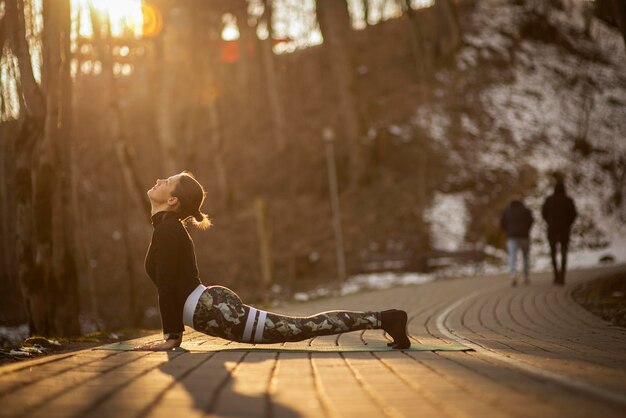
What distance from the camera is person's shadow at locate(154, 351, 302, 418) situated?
4.37 meters

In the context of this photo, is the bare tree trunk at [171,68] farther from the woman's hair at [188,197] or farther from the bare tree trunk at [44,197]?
the woman's hair at [188,197]

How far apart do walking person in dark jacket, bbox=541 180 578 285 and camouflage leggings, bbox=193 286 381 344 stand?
12.9 meters

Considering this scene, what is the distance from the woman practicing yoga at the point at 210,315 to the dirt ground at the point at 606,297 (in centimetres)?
556

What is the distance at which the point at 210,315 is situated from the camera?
7098mm

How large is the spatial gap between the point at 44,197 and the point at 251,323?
6.79 m

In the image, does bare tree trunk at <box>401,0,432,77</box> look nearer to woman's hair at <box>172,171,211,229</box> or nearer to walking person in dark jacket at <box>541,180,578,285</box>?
walking person in dark jacket at <box>541,180,578,285</box>

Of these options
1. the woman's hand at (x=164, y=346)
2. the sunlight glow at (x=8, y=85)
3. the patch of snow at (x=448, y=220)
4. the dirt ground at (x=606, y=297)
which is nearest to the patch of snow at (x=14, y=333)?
the sunlight glow at (x=8, y=85)

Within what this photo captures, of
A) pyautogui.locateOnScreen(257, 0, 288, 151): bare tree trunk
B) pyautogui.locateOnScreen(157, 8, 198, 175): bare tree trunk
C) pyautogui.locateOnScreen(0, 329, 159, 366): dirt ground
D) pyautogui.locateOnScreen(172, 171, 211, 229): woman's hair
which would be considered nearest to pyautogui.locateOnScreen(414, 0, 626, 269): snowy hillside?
pyautogui.locateOnScreen(257, 0, 288, 151): bare tree trunk

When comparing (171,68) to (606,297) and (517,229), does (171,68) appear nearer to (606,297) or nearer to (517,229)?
(517,229)

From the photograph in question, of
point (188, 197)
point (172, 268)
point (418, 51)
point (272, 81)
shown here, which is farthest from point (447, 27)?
point (172, 268)

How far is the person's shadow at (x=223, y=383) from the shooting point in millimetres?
4371

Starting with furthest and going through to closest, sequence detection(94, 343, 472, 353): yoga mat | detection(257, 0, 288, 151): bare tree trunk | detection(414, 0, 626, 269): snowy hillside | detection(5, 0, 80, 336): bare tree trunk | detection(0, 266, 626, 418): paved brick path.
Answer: detection(257, 0, 288, 151): bare tree trunk
detection(414, 0, 626, 269): snowy hillside
detection(5, 0, 80, 336): bare tree trunk
detection(94, 343, 472, 353): yoga mat
detection(0, 266, 626, 418): paved brick path

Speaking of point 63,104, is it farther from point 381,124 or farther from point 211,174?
point 211,174

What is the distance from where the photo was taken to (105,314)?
2830 cm
